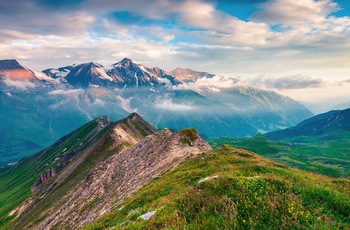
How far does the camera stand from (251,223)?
15023mm

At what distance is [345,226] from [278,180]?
5413 mm

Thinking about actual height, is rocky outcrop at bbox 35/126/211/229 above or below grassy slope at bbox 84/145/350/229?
below

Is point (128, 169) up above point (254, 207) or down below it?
below

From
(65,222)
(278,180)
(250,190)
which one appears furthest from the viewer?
(65,222)

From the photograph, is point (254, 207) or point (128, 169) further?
point (128, 169)

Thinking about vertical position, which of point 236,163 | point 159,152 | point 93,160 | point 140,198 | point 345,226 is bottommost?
point 93,160

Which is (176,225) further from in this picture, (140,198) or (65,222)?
(65,222)

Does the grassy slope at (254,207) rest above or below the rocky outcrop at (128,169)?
above

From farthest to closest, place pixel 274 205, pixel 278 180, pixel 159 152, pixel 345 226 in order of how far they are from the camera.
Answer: pixel 159 152, pixel 278 180, pixel 274 205, pixel 345 226

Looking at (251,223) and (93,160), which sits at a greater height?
(251,223)

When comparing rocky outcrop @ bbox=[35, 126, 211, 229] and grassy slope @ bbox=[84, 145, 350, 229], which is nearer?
grassy slope @ bbox=[84, 145, 350, 229]

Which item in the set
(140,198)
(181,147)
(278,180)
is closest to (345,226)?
(278,180)

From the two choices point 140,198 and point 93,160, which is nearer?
point 140,198

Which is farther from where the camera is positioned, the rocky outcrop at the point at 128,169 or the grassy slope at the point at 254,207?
the rocky outcrop at the point at 128,169
